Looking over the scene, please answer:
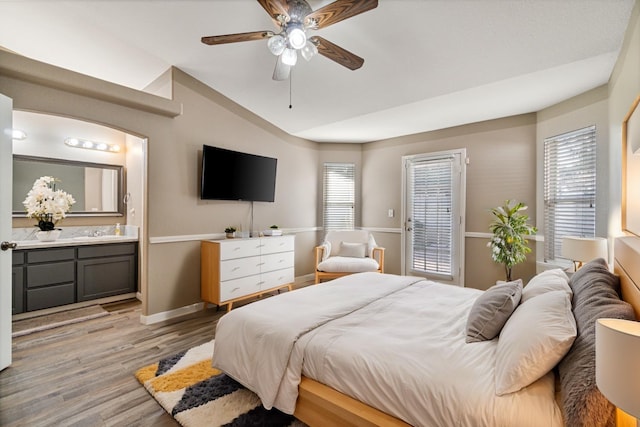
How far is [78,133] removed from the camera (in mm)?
4285

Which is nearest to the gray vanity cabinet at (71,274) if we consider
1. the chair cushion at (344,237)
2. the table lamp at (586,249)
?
the chair cushion at (344,237)

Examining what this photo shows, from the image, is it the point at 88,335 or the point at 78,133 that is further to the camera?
the point at 78,133

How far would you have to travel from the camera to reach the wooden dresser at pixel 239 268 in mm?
3625

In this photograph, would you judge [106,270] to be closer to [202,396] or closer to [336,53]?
[202,396]

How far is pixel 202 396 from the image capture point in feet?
6.59

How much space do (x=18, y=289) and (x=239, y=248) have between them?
2505 mm

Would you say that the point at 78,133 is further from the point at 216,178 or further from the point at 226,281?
the point at 226,281

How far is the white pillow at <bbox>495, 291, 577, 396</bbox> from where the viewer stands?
3.88 ft

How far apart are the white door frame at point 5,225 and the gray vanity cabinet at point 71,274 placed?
1.41 meters

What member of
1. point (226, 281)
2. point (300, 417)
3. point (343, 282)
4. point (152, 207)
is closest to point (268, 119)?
point (152, 207)

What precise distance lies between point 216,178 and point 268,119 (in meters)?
1.36

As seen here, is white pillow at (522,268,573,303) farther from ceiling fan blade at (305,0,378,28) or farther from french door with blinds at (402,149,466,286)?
french door with blinds at (402,149,466,286)

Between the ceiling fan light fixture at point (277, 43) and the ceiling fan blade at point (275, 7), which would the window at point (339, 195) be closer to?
the ceiling fan light fixture at point (277, 43)

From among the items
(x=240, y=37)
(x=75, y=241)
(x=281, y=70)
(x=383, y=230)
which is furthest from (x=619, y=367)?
(x=75, y=241)
